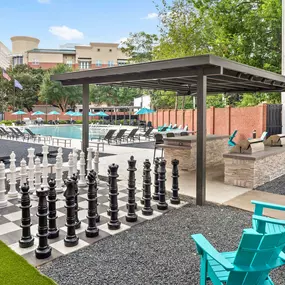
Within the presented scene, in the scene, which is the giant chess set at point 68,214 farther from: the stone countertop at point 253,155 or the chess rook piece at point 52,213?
the stone countertop at point 253,155

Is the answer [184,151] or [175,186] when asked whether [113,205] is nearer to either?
[175,186]

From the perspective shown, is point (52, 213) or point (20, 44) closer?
point (52, 213)

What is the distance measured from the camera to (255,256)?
88.9 inches

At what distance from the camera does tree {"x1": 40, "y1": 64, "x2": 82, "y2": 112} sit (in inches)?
1858

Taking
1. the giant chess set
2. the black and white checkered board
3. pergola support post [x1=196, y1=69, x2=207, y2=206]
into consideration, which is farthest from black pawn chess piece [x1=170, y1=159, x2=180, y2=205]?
pergola support post [x1=196, y1=69, x2=207, y2=206]

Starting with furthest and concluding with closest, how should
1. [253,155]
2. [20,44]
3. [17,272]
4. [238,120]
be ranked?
[20,44] < [238,120] < [253,155] < [17,272]

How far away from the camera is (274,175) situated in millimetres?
8102

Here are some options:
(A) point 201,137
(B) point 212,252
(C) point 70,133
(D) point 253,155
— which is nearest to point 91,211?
(B) point 212,252

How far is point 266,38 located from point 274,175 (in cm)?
1239

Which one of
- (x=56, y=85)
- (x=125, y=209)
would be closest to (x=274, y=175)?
(x=125, y=209)

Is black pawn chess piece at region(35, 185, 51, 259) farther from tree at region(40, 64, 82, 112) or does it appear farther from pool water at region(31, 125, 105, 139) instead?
tree at region(40, 64, 82, 112)

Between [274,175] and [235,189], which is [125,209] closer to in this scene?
[235,189]

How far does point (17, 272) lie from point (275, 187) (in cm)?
598

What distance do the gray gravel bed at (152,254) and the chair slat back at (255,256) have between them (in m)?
0.93
